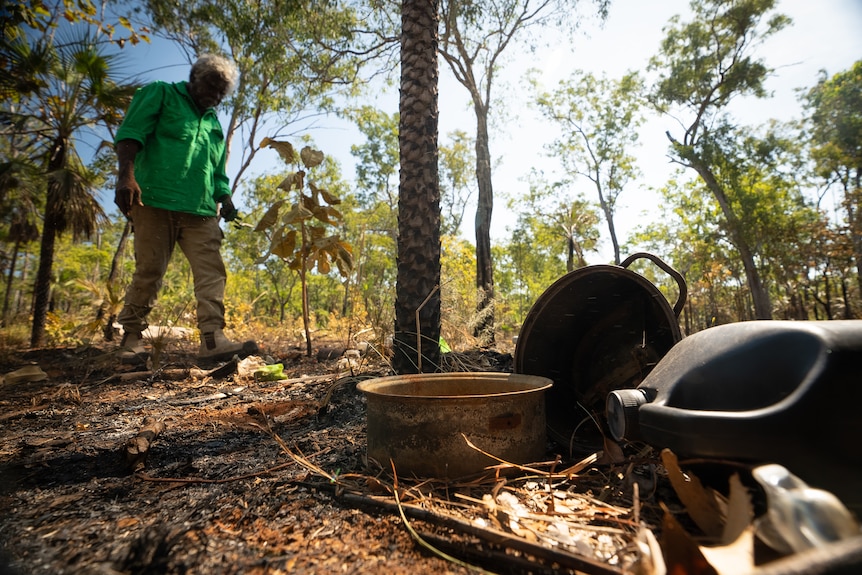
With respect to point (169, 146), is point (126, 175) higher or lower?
lower

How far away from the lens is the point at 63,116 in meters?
6.88

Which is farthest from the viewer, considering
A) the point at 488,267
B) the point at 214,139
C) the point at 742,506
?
the point at 488,267

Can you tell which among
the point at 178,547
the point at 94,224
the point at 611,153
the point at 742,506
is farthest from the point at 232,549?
the point at 611,153

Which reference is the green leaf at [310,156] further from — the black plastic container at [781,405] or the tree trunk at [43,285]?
the tree trunk at [43,285]

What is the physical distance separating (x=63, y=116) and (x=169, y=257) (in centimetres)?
535

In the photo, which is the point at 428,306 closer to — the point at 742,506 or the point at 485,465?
the point at 485,465

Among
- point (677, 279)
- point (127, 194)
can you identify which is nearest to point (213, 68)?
point (127, 194)

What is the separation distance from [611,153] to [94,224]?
20.3 m

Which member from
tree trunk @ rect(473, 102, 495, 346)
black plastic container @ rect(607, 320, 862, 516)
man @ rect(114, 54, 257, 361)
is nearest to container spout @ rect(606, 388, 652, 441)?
black plastic container @ rect(607, 320, 862, 516)

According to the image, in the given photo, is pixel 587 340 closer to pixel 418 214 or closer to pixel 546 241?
pixel 418 214

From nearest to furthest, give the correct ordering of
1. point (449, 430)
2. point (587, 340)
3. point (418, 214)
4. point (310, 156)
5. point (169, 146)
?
point (449, 430) < point (587, 340) < point (418, 214) < point (169, 146) < point (310, 156)

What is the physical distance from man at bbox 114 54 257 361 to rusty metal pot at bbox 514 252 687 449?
2986mm

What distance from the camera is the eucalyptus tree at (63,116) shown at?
6.49 m

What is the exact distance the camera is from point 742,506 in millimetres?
848
